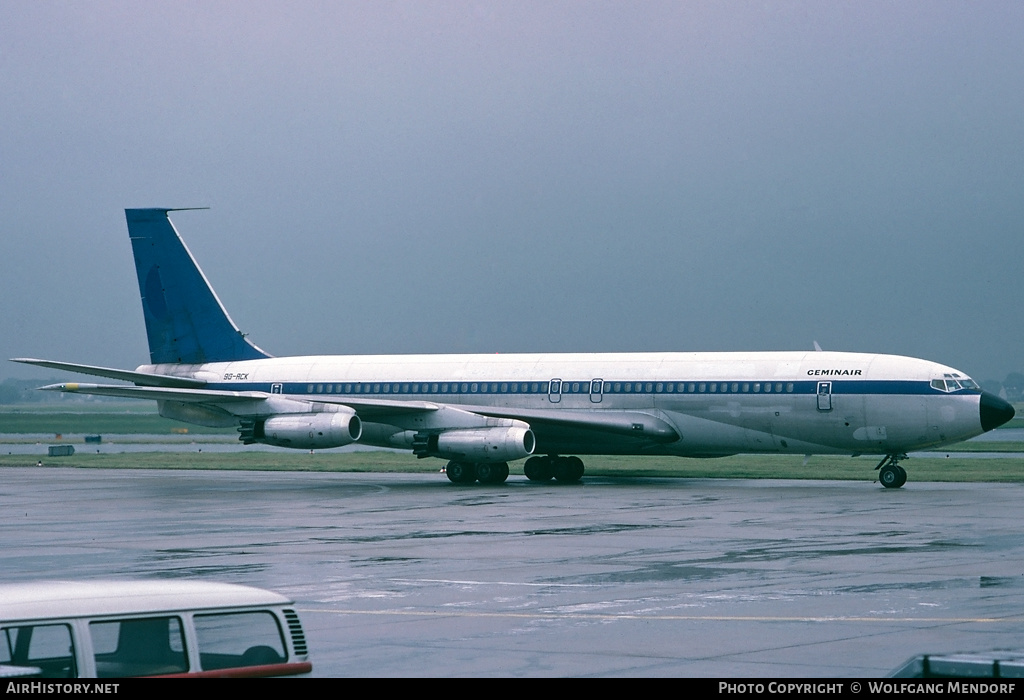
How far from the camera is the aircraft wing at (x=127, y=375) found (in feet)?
Result: 142

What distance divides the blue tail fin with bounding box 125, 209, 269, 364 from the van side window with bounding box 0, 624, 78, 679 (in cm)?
4208

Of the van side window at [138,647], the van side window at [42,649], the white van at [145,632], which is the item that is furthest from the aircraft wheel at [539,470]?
the van side window at [42,649]

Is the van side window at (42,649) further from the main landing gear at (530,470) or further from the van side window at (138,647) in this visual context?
the main landing gear at (530,470)

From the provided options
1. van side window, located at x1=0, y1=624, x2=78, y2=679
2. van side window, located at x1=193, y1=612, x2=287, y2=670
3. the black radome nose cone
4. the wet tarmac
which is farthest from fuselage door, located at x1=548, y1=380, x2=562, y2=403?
van side window, located at x1=0, y1=624, x2=78, y2=679

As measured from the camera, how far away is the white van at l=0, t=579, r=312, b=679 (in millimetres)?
8492

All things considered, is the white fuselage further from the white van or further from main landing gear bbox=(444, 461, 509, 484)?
the white van

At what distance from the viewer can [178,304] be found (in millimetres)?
50281

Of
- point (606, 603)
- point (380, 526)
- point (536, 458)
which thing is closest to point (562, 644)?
point (606, 603)

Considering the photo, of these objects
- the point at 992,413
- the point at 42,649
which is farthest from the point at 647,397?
the point at 42,649

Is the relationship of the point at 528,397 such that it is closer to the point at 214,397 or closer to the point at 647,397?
the point at 647,397

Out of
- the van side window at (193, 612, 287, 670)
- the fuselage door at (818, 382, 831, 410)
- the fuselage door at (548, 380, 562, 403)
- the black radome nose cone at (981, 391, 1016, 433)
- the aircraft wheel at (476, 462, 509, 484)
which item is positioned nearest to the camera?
the van side window at (193, 612, 287, 670)
